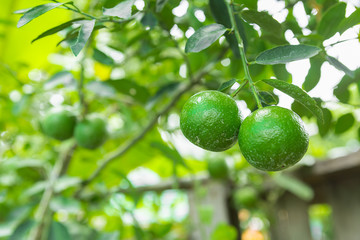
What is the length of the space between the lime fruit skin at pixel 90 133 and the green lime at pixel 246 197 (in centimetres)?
92

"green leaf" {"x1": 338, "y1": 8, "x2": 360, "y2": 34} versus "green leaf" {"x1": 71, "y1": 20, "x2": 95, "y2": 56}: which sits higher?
"green leaf" {"x1": 71, "y1": 20, "x2": 95, "y2": 56}

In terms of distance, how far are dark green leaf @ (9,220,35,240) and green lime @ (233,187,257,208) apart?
1.01 metres

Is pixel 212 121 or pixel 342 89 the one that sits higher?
pixel 212 121

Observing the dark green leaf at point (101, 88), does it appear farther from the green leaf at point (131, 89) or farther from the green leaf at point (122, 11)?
the green leaf at point (122, 11)

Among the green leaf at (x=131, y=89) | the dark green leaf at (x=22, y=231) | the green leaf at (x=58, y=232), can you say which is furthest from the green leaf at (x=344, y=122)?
the dark green leaf at (x=22, y=231)

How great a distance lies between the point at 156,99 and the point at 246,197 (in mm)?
943

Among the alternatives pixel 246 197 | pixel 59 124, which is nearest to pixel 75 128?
pixel 59 124

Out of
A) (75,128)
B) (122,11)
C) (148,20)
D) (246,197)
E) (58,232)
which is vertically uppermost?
(122,11)

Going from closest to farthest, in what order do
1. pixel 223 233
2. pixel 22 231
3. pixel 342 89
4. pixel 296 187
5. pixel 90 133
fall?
pixel 342 89 < pixel 90 133 < pixel 22 231 < pixel 223 233 < pixel 296 187

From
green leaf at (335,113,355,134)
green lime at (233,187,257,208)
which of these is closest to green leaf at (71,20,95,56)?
green leaf at (335,113,355,134)

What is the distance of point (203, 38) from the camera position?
0.65m

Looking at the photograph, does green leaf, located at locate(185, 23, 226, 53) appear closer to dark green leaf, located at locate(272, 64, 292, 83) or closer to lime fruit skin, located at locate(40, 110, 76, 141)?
dark green leaf, located at locate(272, 64, 292, 83)

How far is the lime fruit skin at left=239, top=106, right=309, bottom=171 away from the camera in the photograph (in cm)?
63

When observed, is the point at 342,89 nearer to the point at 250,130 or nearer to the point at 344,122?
the point at 344,122
